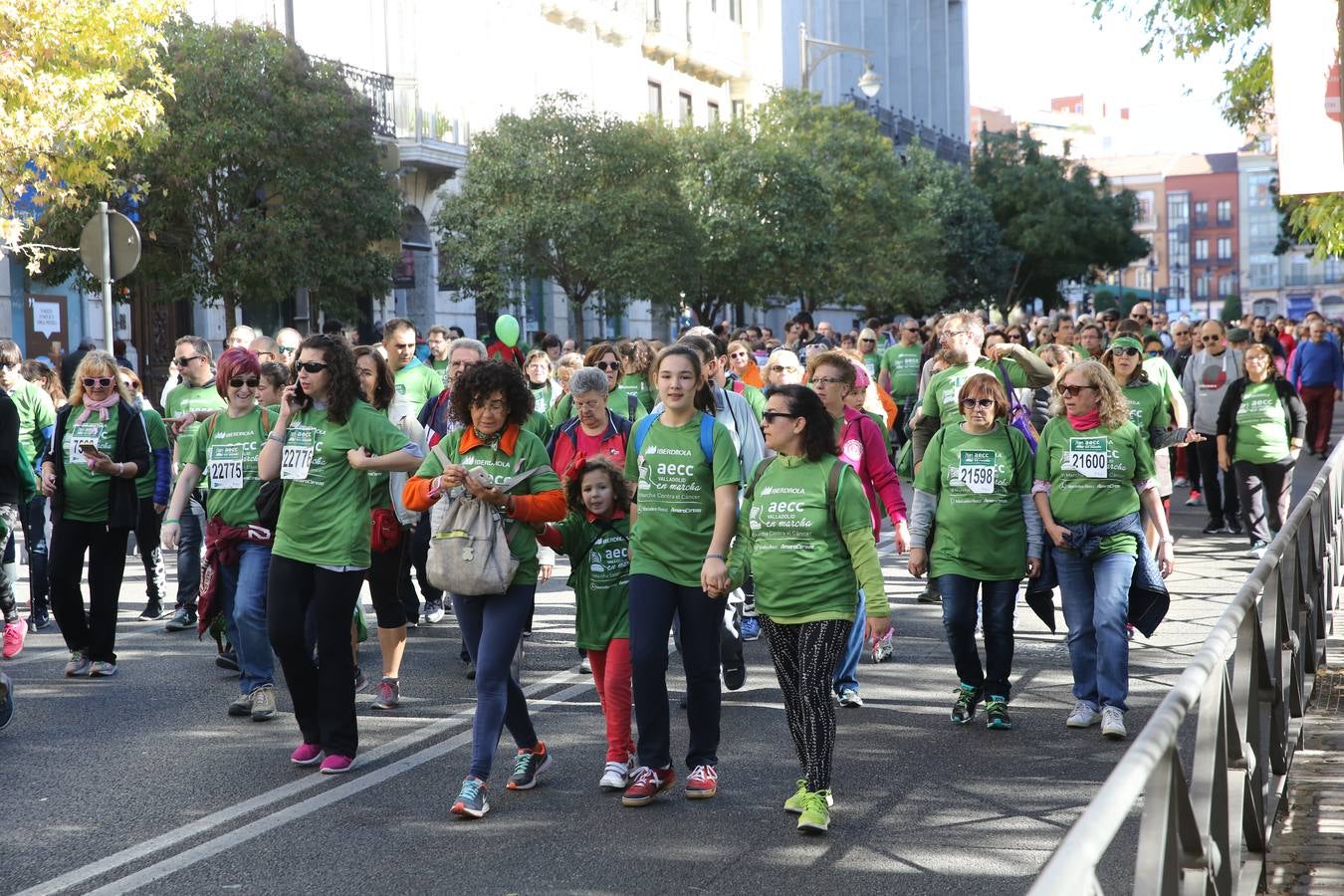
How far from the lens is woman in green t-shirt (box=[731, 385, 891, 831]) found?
5.96 m

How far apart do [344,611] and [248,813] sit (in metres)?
0.93

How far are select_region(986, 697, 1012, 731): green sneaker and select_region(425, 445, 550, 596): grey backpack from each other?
247 cm

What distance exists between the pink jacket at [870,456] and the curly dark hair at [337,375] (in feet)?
7.32

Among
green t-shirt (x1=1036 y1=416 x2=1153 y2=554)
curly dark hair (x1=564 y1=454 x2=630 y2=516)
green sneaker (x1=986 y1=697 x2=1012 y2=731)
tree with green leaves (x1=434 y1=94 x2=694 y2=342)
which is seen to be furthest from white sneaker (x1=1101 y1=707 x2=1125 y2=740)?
tree with green leaves (x1=434 y1=94 x2=694 y2=342)

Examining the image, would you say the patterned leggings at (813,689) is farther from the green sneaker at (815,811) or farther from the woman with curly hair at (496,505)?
the woman with curly hair at (496,505)

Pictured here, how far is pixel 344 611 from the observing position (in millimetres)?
6863

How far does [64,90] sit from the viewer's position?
1650 cm

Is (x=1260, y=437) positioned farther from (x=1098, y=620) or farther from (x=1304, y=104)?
(x=1304, y=104)

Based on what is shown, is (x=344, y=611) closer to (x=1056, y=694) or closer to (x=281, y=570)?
(x=281, y=570)

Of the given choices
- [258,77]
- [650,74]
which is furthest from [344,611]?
[650,74]

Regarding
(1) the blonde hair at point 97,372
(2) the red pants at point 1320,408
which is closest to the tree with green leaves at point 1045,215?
(2) the red pants at point 1320,408

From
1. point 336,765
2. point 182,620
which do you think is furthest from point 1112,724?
point 182,620

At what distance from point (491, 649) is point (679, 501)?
88 centimetres

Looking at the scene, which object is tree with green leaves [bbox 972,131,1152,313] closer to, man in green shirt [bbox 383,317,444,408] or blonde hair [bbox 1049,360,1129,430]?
man in green shirt [bbox 383,317,444,408]
